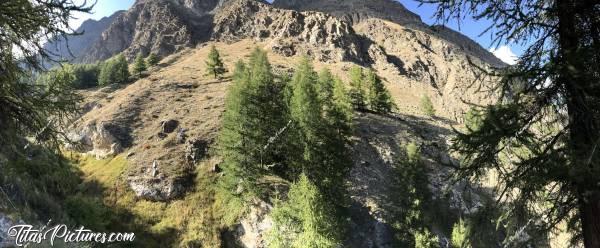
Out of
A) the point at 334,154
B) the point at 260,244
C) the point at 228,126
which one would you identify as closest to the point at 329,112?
the point at 334,154

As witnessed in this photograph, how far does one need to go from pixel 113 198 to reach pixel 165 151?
7.88m

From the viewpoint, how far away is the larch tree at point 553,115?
17.0ft

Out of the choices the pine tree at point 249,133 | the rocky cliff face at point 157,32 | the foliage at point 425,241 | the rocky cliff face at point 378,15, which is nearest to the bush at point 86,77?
the rocky cliff face at point 157,32

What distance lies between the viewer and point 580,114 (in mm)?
5516

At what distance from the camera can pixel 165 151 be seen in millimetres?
44344

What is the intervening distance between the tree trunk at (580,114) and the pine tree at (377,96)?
58988 millimetres

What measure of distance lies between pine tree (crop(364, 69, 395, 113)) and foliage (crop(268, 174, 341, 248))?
38.5m

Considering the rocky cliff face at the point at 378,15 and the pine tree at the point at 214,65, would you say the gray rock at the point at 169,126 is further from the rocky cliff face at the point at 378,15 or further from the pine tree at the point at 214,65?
the rocky cliff face at the point at 378,15

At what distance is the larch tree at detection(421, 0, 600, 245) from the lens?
17.0ft

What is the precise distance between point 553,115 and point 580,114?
0.63 m

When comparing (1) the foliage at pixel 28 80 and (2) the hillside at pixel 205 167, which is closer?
(1) the foliage at pixel 28 80

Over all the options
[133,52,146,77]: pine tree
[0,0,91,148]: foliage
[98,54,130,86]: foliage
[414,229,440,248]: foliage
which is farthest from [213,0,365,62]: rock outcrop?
[0,0,91,148]: foliage

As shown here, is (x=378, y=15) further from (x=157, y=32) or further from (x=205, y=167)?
(x=205, y=167)

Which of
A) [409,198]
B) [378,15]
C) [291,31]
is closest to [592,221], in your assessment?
[409,198]
